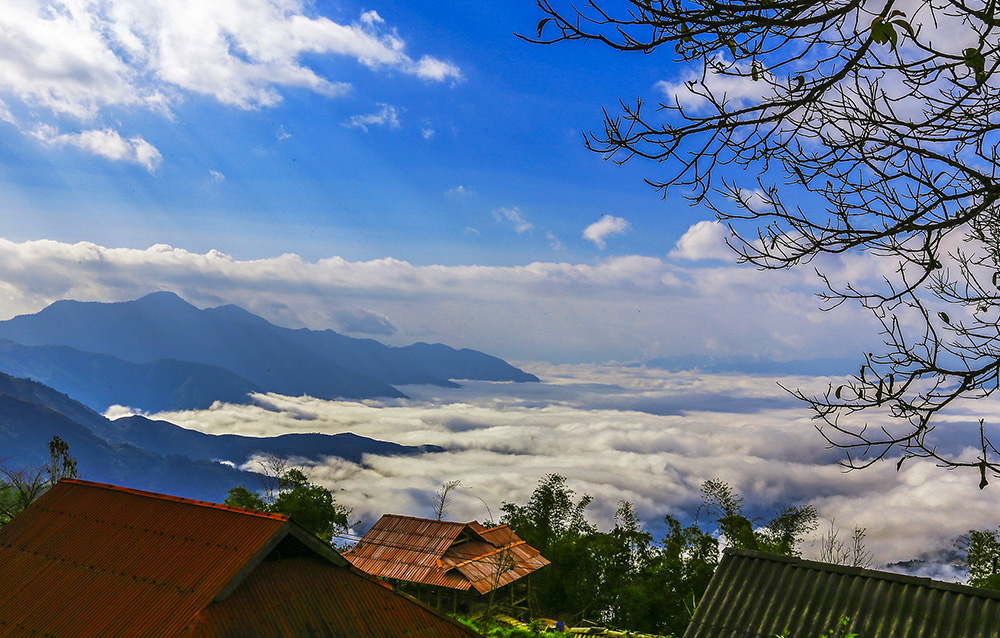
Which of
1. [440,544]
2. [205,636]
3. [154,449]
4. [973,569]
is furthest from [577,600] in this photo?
[154,449]

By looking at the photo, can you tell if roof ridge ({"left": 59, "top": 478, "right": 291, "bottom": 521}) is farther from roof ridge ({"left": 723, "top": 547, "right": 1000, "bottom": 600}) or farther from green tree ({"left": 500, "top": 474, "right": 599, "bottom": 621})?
green tree ({"left": 500, "top": 474, "right": 599, "bottom": 621})

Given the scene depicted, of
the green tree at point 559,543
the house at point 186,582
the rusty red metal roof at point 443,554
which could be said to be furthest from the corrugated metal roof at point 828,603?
the green tree at point 559,543

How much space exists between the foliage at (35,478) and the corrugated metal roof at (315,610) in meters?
17.2

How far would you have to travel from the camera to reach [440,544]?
23344mm

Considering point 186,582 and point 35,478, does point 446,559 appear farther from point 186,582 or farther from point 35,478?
point 35,478

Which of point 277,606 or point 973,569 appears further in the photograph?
point 973,569

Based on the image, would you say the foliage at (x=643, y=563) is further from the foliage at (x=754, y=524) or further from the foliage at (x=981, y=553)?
the foliage at (x=981, y=553)

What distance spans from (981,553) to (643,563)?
1428 cm

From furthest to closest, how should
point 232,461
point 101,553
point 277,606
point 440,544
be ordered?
point 232,461, point 440,544, point 101,553, point 277,606

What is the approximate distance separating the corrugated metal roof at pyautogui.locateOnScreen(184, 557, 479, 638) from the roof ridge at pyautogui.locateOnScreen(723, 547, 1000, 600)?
15.9ft

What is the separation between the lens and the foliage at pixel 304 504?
27500 mm

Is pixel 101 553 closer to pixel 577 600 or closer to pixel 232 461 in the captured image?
pixel 577 600

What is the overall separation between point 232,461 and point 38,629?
7859 inches

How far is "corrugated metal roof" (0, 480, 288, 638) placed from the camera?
777 cm
